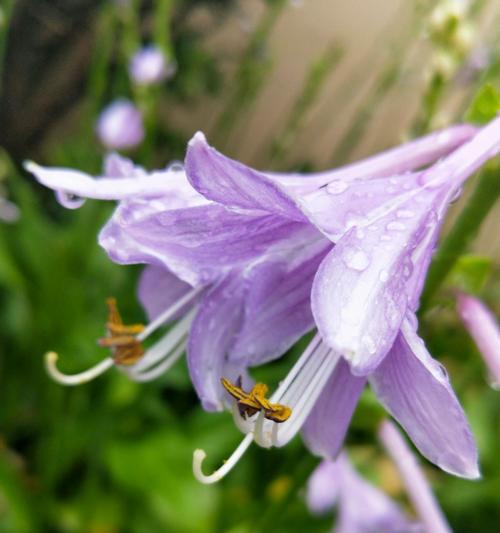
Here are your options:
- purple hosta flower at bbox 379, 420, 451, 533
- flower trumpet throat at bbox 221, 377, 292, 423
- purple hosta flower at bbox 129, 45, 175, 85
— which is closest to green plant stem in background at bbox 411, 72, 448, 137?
purple hosta flower at bbox 379, 420, 451, 533

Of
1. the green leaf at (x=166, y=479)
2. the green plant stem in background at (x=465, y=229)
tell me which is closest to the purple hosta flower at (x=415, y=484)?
the green plant stem in background at (x=465, y=229)

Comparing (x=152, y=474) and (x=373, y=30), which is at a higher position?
(x=373, y=30)

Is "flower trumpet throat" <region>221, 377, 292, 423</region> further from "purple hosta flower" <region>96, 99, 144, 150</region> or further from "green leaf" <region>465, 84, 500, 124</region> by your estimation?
"purple hosta flower" <region>96, 99, 144, 150</region>

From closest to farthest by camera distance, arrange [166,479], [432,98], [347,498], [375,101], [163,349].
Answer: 1. [163,349]
2. [432,98]
3. [347,498]
4. [166,479]
5. [375,101]

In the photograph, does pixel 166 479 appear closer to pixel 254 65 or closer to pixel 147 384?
pixel 147 384

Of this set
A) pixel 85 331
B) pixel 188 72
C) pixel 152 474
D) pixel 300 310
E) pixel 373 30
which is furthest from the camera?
pixel 373 30

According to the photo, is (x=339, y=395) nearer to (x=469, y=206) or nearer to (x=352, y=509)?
(x=469, y=206)

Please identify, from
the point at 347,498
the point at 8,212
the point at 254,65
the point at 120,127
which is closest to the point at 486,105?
the point at 347,498

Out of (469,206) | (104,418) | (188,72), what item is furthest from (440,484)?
(188,72)

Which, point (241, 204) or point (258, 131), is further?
point (258, 131)
